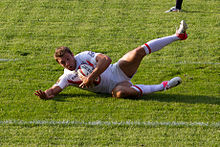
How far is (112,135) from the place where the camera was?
4.68 m

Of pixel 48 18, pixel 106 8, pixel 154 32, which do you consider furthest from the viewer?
pixel 106 8

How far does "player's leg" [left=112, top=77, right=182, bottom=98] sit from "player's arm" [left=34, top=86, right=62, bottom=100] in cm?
82

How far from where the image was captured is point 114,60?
7.32m

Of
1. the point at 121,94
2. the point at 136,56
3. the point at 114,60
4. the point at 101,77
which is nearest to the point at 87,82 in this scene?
the point at 101,77

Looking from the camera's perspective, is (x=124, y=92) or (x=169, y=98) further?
(x=169, y=98)

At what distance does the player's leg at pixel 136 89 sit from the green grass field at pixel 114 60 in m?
0.10

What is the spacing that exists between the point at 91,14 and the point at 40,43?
2245 millimetres

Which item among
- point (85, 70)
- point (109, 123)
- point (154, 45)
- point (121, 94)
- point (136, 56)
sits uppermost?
point (154, 45)

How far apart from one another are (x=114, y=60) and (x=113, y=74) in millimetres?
1560

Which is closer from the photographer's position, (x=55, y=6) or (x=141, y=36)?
(x=141, y=36)

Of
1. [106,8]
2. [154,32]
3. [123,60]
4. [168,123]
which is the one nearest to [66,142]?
[168,123]

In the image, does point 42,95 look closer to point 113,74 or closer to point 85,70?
point 85,70

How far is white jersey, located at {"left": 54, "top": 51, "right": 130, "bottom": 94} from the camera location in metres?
5.71

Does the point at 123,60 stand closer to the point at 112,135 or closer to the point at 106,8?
the point at 112,135
